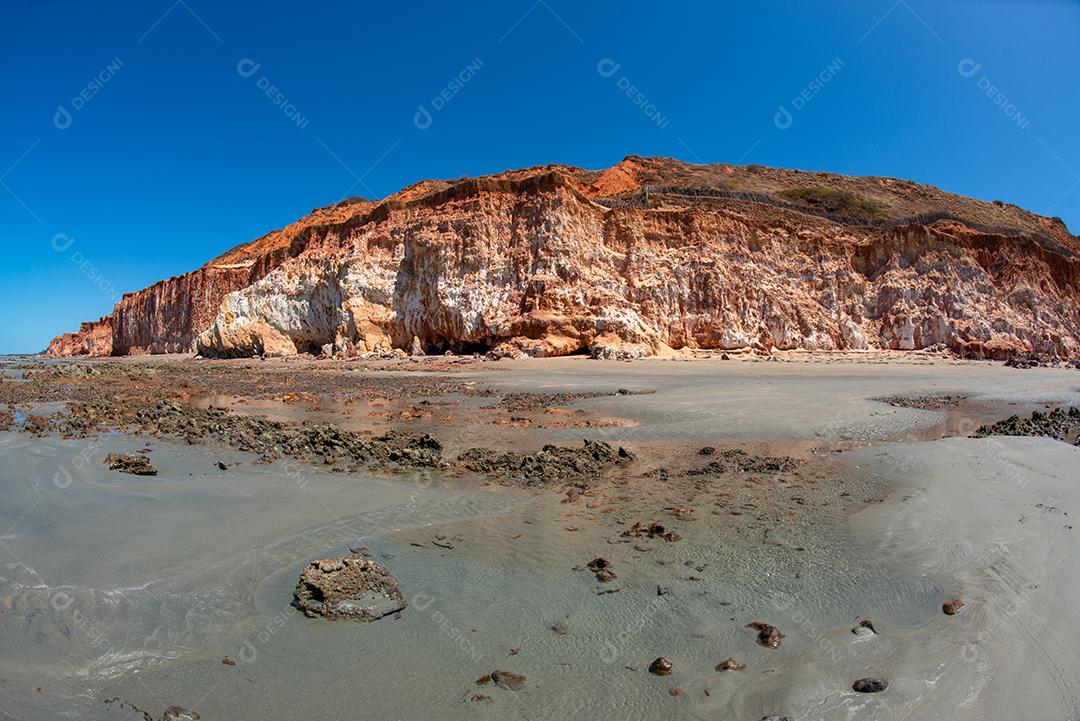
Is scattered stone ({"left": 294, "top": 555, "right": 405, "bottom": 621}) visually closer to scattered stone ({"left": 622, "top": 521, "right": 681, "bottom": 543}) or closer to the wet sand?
the wet sand

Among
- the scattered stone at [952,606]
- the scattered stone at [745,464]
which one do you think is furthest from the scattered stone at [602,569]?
the scattered stone at [745,464]

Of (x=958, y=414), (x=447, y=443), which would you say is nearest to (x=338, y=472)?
(x=447, y=443)

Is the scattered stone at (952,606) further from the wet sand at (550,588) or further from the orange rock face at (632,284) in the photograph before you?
the orange rock face at (632,284)

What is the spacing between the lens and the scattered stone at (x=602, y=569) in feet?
14.3

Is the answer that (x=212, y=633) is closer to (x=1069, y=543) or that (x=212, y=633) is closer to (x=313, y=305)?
(x=1069, y=543)

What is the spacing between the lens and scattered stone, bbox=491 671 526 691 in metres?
2.98

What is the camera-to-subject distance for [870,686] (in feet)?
9.40

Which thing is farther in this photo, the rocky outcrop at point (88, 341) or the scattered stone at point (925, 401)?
the rocky outcrop at point (88, 341)

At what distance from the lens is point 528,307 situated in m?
32.4

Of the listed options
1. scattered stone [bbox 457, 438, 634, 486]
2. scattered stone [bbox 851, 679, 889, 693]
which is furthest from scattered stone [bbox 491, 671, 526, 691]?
scattered stone [bbox 457, 438, 634, 486]

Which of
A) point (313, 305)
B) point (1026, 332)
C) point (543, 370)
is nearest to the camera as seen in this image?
point (543, 370)

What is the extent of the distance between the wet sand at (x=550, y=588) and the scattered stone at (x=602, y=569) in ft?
0.26

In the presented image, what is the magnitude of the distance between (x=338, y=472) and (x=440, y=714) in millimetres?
5284

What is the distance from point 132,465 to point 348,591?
502 centimetres
